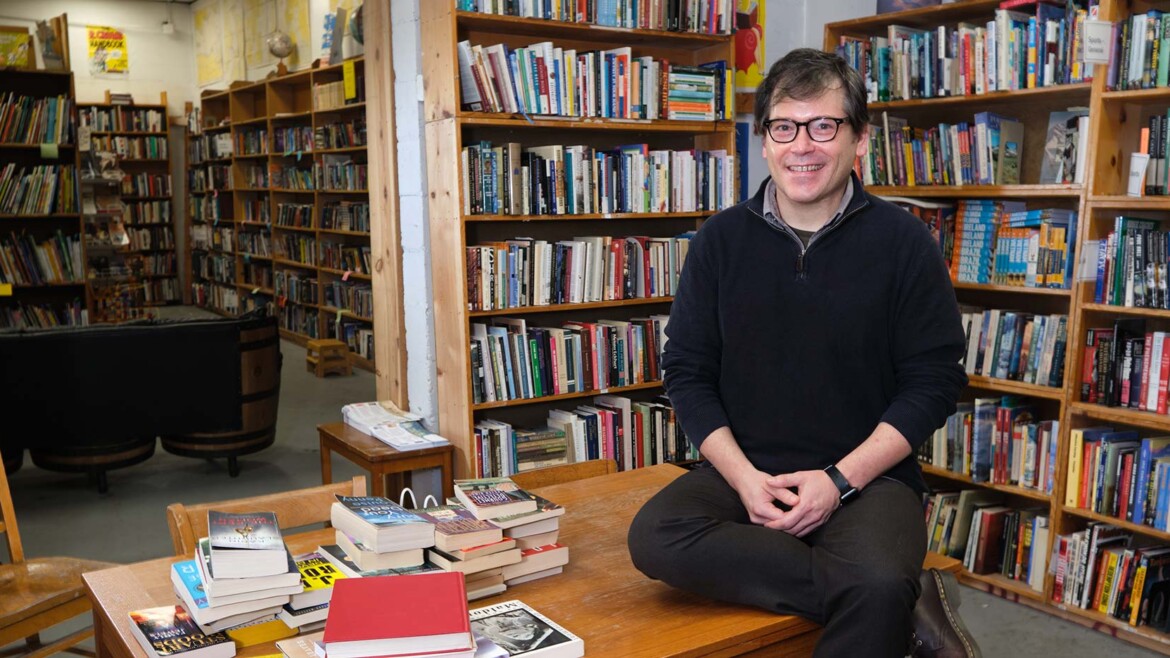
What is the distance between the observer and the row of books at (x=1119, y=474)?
118 inches

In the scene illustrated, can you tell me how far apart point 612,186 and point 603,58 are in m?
0.48

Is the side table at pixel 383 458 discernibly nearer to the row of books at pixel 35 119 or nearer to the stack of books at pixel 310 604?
the stack of books at pixel 310 604

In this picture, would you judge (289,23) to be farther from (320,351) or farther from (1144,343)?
(1144,343)

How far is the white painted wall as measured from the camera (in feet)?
37.9

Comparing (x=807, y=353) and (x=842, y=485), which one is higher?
(x=807, y=353)

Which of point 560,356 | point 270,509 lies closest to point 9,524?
point 270,509

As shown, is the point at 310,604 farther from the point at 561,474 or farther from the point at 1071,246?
the point at 1071,246

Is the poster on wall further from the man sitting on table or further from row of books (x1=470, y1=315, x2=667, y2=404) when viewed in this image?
the man sitting on table

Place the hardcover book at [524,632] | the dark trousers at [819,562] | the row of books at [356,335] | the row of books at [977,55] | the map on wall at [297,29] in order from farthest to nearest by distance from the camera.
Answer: the map on wall at [297,29] → the row of books at [356,335] → the row of books at [977,55] → the dark trousers at [819,562] → the hardcover book at [524,632]

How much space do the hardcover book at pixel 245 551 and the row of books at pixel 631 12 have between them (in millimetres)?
2181

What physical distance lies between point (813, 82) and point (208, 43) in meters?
11.5

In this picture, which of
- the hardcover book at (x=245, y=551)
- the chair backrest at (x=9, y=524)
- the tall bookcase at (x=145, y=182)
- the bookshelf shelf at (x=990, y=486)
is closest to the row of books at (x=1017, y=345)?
the bookshelf shelf at (x=990, y=486)

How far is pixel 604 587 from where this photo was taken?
5.69 ft

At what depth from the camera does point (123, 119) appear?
11.7 m
